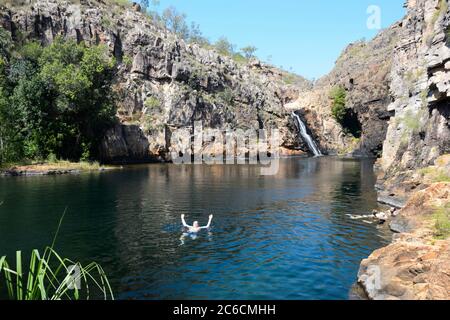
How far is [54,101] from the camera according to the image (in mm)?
82500

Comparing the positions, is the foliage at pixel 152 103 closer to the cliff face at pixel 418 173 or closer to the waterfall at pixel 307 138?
the waterfall at pixel 307 138

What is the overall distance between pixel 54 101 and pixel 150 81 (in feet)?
134

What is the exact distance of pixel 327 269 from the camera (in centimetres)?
2291

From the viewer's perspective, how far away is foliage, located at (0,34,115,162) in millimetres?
77938

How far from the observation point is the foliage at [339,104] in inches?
5551

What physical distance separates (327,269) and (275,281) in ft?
11.8

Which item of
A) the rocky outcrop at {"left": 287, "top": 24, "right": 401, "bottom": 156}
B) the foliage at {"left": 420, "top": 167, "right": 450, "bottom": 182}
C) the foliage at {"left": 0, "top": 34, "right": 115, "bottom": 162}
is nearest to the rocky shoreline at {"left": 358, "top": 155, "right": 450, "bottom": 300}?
the foliage at {"left": 420, "top": 167, "right": 450, "bottom": 182}

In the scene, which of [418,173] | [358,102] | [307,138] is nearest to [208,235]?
[418,173]

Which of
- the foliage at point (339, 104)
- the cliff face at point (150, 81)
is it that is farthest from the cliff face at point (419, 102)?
the foliage at point (339, 104)

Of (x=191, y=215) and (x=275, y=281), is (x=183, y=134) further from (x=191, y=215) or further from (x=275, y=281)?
(x=275, y=281)

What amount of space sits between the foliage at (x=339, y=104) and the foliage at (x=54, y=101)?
8068 centimetres

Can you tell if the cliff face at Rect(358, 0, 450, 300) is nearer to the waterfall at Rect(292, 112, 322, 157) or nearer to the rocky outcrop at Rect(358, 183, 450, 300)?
the rocky outcrop at Rect(358, 183, 450, 300)

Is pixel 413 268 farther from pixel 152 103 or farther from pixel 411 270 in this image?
pixel 152 103
